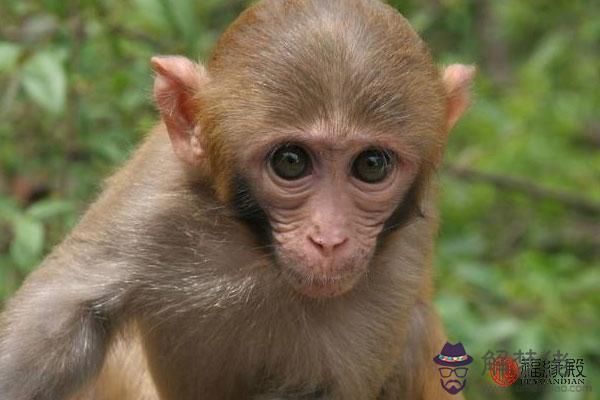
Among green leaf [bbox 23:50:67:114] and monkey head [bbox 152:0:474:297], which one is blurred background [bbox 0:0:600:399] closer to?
green leaf [bbox 23:50:67:114]

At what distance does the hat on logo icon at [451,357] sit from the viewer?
679cm

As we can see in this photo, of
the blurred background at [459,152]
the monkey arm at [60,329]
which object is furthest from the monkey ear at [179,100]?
the blurred background at [459,152]

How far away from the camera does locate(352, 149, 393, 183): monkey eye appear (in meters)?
5.25

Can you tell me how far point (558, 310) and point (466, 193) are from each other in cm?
222

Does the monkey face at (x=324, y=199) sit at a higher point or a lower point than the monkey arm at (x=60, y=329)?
higher

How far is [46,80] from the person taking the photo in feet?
22.9

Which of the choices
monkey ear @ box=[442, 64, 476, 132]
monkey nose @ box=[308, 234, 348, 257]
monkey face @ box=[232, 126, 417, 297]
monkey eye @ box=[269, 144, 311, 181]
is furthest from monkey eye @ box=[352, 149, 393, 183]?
monkey ear @ box=[442, 64, 476, 132]

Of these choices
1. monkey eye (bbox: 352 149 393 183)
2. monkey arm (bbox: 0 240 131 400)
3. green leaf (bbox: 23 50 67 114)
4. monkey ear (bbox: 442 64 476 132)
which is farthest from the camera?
green leaf (bbox: 23 50 67 114)

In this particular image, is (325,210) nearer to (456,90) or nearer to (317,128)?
(317,128)

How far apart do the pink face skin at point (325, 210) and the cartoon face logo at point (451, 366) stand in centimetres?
173

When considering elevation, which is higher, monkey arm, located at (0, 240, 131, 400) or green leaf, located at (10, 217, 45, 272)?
green leaf, located at (10, 217, 45, 272)

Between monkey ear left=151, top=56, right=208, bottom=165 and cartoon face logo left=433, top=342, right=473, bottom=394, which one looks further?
cartoon face logo left=433, top=342, right=473, bottom=394

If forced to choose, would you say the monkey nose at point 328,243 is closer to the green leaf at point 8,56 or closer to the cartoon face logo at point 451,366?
the cartoon face logo at point 451,366

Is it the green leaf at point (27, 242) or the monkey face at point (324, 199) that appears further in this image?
the green leaf at point (27, 242)
